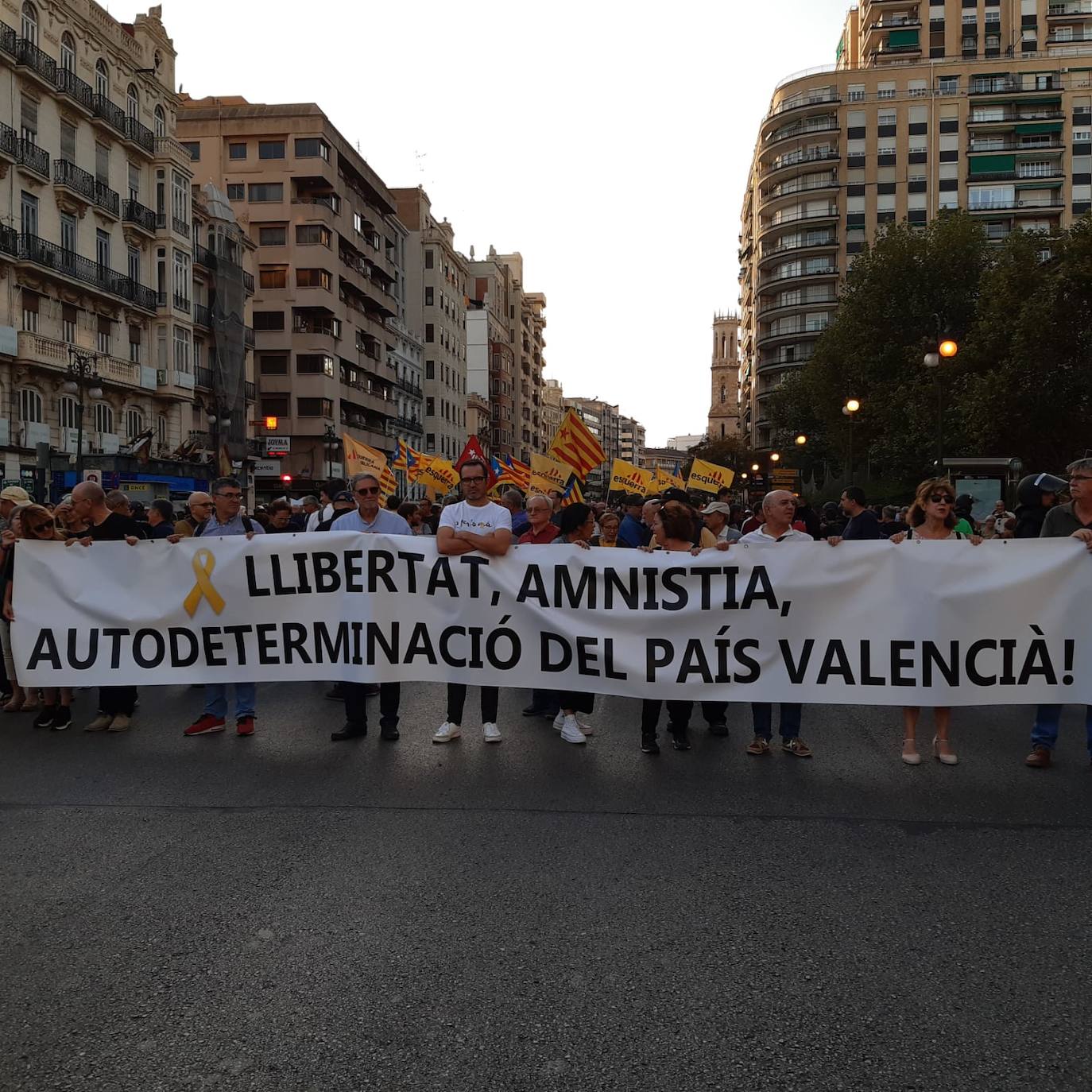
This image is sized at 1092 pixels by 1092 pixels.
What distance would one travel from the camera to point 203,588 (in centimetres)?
782

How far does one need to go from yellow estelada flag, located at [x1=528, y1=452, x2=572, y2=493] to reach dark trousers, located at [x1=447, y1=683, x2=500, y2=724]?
12.7 meters

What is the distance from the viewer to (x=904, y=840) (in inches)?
204

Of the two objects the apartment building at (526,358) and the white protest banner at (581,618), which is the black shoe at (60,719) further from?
the apartment building at (526,358)

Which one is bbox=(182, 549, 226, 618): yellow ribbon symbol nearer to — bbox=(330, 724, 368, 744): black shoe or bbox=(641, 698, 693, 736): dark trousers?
bbox=(330, 724, 368, 744): black shoe

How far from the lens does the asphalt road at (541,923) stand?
122 inches

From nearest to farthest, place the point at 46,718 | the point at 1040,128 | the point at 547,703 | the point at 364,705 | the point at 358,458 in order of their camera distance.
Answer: the point at 364,705 < the point at 46,718 < the point at 547,703 < the point at 358,458 < the point at 1040,128

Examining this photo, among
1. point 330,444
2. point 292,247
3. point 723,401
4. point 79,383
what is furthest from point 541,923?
point 723,401

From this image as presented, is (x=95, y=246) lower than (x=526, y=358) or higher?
lower

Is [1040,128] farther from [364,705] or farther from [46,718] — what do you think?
[46,718]

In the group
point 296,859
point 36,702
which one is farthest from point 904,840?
point 36,702

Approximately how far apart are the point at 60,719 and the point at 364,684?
7.75ft

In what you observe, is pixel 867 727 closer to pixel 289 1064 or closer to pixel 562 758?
pixel 562 758

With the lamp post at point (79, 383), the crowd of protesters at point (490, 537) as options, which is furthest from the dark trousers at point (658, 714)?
the lamp post at point (79, 383)

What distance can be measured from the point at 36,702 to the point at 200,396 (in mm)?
41758
